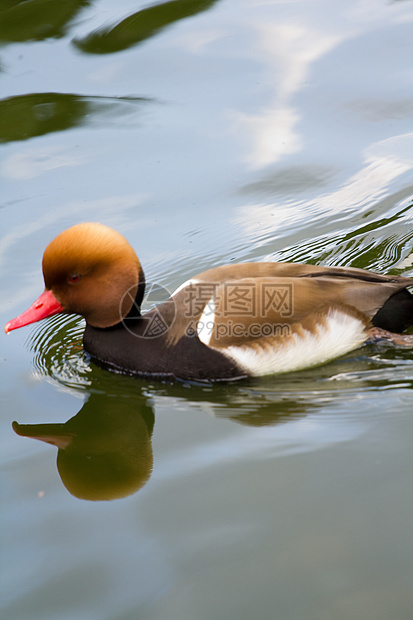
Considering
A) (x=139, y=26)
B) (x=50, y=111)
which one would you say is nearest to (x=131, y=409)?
(x=50, y=111)

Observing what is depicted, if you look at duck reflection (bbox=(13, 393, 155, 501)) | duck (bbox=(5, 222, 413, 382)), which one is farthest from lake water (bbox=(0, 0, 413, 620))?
duck (bbox=(5, 222, 413, 382))

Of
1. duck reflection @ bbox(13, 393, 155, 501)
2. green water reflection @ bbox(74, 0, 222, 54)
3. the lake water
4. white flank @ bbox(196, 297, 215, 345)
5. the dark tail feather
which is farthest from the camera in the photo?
green water reflection @ bbox(74, 0, 222, 54)

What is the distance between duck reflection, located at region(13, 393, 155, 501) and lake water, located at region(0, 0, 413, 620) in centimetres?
1

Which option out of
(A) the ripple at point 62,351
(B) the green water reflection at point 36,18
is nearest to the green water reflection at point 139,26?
(B) the green water reflection at point 36,18

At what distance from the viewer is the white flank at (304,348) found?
4367mm

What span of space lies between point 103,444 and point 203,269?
2054 mm

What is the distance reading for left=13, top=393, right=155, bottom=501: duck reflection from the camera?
3.70 m

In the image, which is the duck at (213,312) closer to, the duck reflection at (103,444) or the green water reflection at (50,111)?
the duck reflection at (103,444)

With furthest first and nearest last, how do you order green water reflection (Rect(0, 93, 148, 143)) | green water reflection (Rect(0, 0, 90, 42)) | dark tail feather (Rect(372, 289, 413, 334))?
green water reflection (Rect(0, 0, 90, 42)) < green water reflection (Rect(0, 93, 148, 143)) < dark tail feather (Rect(372, 289, 413, 334))

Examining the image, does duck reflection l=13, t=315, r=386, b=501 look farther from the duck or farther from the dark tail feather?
the dark tail feather

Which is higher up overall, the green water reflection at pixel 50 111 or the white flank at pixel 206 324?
the green water reflection at pixel 50 111

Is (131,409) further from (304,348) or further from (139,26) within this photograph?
(139,26)

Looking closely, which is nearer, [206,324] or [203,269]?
[206,324]

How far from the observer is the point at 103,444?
13.4ft
